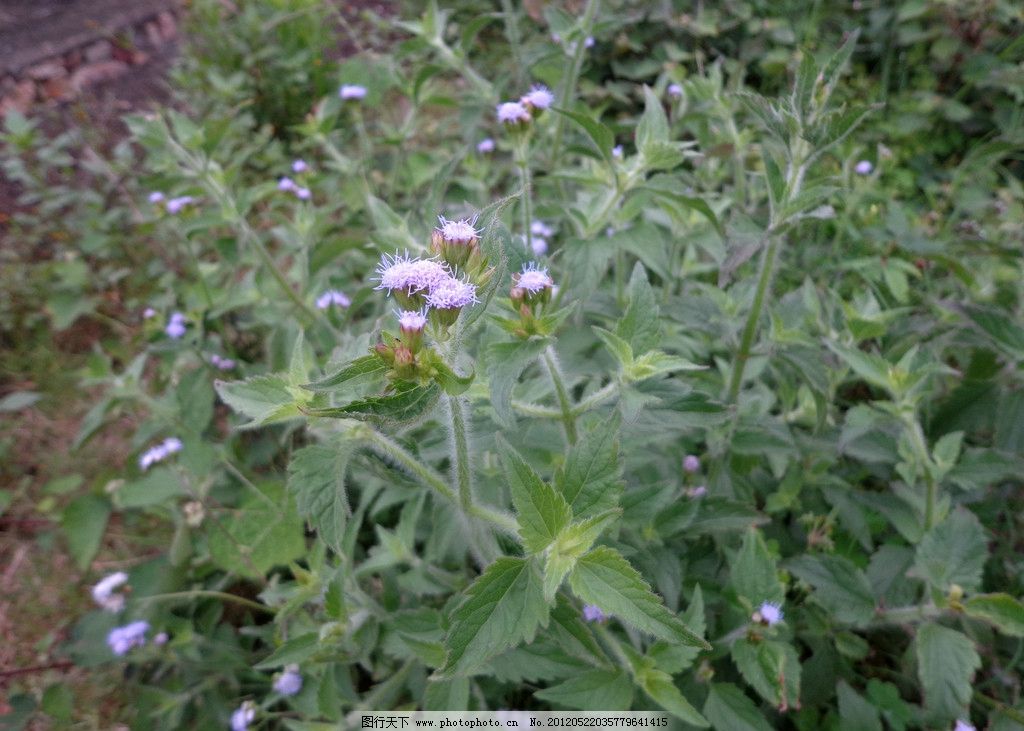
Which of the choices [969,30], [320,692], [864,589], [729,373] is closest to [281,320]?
[320,692]

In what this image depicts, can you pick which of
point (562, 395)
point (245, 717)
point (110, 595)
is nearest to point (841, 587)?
point (562, 395)

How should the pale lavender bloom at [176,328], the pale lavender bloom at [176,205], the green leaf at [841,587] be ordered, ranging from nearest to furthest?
1. the green leaf at [841,587]
2. the pale lavender bloom at [176,328]
3. the pale lavender bloom at [176,205]

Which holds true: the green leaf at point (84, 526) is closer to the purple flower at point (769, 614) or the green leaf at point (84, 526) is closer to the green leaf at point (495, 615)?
the green leaf at point (495, 615)

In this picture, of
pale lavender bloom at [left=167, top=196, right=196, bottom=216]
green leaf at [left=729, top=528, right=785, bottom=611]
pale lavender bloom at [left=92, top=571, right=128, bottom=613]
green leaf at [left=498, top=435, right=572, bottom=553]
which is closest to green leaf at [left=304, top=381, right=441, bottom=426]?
green leaf at [left=498, top=435, right=572, bottom=553]

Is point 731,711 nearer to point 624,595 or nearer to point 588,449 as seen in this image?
point 624,595

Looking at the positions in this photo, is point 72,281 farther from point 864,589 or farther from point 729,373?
point 864,589

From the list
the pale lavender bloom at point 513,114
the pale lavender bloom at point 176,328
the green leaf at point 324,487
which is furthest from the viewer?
the pale lavender bloom at point 176,328

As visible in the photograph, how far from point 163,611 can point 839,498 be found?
9.10 feet

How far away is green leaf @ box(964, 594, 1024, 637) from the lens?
183 cm

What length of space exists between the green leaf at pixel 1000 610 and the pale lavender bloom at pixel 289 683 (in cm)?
215

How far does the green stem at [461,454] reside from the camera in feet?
4.86

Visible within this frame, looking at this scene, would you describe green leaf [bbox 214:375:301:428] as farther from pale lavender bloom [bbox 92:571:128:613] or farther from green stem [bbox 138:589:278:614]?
pale lavender bloom [bbox 92:571:128:613]

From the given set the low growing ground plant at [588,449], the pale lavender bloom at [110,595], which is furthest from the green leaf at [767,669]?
the pale lavender bloom at [110,595]

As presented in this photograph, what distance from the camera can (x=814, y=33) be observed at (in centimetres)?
490
